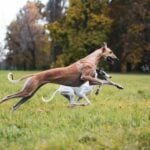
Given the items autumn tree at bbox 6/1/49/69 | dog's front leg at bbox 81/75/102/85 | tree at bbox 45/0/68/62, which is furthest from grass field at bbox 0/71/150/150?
autumn tree at bbox 6/1/49/69

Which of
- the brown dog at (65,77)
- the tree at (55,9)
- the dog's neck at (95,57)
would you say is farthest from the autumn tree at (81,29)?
the brown dog at (65,77)

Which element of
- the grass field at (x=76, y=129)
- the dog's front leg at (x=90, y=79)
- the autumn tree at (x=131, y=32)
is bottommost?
the grass field at (x=76, y=129)

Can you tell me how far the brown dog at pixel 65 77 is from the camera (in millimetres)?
13039

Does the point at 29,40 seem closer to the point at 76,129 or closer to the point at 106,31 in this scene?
Result: the point at 106,31

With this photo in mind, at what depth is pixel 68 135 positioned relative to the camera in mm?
8695

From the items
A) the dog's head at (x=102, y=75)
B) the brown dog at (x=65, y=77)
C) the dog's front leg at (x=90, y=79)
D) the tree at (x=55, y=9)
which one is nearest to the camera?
the brown dog at (x=65, y=77)

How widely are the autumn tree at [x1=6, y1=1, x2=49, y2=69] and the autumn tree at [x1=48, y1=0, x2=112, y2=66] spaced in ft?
49.3

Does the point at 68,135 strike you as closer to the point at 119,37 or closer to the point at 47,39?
the point at 119,37

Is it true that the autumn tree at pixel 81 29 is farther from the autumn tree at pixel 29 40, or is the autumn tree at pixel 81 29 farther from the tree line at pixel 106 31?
the autumn tree at pixel 29 40

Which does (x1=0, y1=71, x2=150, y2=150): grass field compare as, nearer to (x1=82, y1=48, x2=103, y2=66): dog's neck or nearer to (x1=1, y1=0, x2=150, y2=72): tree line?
(x1=82, y1=48, x2=103, y2=66): dog's neck

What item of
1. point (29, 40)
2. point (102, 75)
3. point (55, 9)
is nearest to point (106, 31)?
point (55, 9)

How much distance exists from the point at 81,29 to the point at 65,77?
46.2 m

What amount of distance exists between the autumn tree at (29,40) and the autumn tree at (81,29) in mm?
15025

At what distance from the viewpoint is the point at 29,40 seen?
3039 inches
